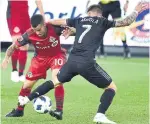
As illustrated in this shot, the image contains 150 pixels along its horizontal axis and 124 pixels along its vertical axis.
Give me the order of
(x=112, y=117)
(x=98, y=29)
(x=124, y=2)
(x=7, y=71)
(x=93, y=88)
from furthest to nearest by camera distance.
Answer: (x=124, y=2) → (x=7, y=71) → (x=93, y=88) → (x=112, y=117) → (x=98, y=29)

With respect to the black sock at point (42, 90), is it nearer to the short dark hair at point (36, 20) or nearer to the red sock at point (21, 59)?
the short dark hair at point (36, 20)

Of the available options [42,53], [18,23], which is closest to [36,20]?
[42,53]

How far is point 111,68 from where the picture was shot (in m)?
17.1

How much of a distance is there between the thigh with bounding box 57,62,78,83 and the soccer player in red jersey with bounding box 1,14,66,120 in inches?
14.6

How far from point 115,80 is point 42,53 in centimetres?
513

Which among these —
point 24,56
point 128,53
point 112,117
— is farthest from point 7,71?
point 112,117

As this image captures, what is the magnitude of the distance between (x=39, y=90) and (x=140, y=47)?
12.6m

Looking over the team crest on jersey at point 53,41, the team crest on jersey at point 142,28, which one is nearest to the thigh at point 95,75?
the team crest on jersey at point 53,41

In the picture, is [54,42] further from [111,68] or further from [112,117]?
[111,68]

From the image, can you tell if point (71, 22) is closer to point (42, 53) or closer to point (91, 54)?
point (91, 54)

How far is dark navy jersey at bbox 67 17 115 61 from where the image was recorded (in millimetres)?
8602

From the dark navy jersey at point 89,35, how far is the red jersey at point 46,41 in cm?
69

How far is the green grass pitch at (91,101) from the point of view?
29.6 ft

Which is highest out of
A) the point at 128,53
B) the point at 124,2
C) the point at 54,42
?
the point at 54,42
